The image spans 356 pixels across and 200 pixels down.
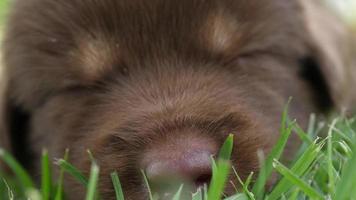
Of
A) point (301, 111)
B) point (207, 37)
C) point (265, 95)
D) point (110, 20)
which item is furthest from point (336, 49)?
point (110, 20)

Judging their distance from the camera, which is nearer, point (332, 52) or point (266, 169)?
point (266, 169)

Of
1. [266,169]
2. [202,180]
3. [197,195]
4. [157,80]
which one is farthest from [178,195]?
[157,80]

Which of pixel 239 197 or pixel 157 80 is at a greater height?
pixel 157 80

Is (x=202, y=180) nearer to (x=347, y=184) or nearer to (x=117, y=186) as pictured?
(x=117, y=186)

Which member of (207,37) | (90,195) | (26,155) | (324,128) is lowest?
(26,155)

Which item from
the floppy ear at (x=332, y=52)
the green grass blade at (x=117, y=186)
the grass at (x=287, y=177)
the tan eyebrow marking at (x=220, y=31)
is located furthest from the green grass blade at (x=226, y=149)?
the floppy ear at (x=332, y=52)

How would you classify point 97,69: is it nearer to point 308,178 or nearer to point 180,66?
point 180,66

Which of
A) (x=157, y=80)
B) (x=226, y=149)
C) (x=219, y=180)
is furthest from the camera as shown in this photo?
(x=157, y=80)
